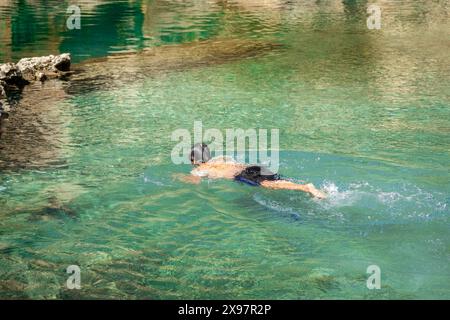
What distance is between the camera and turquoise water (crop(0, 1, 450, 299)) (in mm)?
7133

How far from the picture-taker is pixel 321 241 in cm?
786

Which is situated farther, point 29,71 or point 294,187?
point 29,71

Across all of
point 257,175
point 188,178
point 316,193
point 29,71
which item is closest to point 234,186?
point 257,175

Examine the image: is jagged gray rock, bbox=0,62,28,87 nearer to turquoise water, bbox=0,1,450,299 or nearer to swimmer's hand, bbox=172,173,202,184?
turquoise water, bbox=0,1,450,299

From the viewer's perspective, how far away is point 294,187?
348 inches

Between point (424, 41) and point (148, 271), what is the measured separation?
1970 cm

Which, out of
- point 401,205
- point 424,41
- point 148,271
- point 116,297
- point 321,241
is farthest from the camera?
point 424,41

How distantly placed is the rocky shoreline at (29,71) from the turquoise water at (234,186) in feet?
2.33

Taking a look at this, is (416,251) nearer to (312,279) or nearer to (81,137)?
(312,279)

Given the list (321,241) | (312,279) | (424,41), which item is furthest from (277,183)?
(424,41)

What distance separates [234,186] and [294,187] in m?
1.16

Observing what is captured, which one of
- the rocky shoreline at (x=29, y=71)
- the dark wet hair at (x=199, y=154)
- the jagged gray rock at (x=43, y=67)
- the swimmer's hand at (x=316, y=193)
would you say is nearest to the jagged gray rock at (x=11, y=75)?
the rocky shoreline at (x=29, y=71)

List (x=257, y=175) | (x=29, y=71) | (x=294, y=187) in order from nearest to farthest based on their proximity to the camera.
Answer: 1. (x=294, y=187)
2. (x=257, y=175)
3. (x=29, y=71)

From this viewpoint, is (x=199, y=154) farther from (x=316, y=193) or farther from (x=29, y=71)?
(x=29, y=71)
